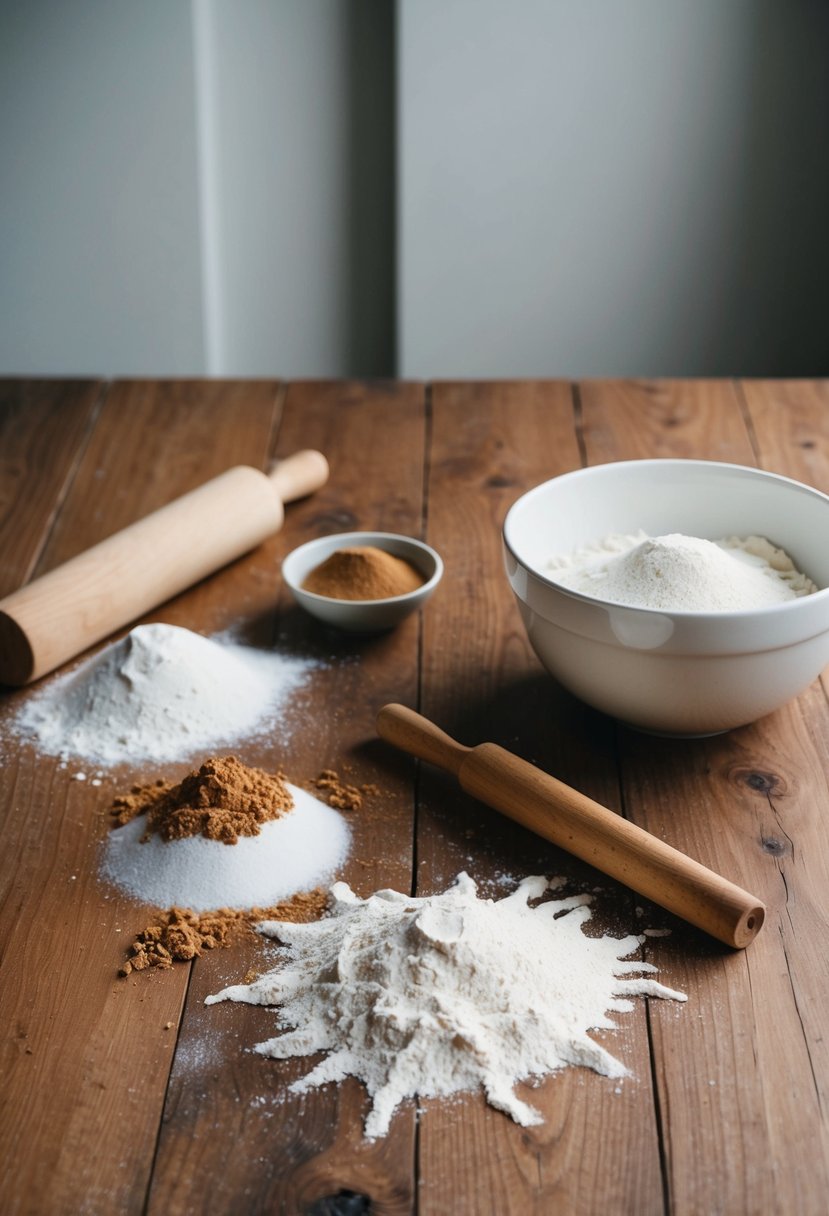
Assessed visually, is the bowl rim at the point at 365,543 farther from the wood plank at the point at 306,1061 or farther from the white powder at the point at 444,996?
the white powder at the point at 444,996

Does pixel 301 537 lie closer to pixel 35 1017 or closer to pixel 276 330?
pixel 35 1017

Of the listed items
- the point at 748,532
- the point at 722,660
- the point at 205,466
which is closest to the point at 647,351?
the point at 205,466

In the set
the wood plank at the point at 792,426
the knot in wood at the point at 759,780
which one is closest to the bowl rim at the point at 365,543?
the knot in wood at the point at 759,780

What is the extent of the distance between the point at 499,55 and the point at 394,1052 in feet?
7.75

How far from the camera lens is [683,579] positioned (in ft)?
3.39

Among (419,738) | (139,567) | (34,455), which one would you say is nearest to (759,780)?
(419,738)

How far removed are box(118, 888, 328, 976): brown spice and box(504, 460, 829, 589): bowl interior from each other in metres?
0.40

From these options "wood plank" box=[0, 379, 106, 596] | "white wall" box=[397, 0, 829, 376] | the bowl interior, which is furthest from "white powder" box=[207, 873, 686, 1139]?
"white wall" box=[397, 0, 829, 376]

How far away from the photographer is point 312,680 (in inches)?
48.9

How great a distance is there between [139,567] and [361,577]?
240mm

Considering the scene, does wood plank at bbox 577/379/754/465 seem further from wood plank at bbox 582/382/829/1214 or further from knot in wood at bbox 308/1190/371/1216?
knot in wood at bbox 308/1190/371/1216

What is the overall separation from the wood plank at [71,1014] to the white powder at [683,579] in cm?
46

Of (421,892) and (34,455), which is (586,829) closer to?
Answer: (421,892)

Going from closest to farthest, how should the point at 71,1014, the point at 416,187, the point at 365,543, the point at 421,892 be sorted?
the point at 71,1014
the point at 421,892
the point at 365,543
the point at 416,187
